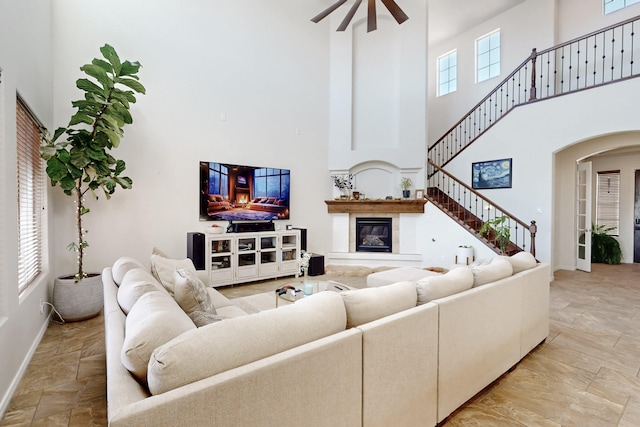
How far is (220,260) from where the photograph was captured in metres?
4.80

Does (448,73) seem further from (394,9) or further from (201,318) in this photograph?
(201,318)

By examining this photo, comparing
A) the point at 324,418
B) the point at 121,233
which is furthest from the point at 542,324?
the point at 121,233

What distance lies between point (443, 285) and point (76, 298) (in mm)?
3789

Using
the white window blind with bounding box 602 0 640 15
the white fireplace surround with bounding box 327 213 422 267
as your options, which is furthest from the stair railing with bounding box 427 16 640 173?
the white fireplace surround with bounding box 327 213 422 267

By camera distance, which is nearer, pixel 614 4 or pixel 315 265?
pixel 315 265

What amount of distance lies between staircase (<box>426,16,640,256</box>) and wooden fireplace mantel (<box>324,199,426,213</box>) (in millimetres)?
353

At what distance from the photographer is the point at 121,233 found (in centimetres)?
425

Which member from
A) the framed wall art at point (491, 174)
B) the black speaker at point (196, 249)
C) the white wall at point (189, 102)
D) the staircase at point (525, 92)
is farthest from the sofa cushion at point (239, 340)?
the framed wall art at point (491, 174)

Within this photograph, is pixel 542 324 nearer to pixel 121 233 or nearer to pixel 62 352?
pixel 62 352

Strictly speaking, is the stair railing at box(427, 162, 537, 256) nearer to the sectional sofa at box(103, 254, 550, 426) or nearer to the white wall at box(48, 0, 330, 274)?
the white wall at box(48, 0, 330, 274)

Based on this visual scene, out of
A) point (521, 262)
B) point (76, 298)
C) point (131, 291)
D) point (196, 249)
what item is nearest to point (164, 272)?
point (131, 291)

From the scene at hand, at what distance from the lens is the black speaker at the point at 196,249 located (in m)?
4.47

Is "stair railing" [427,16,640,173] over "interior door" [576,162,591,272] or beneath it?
over

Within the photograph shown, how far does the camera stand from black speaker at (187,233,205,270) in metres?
4.47
